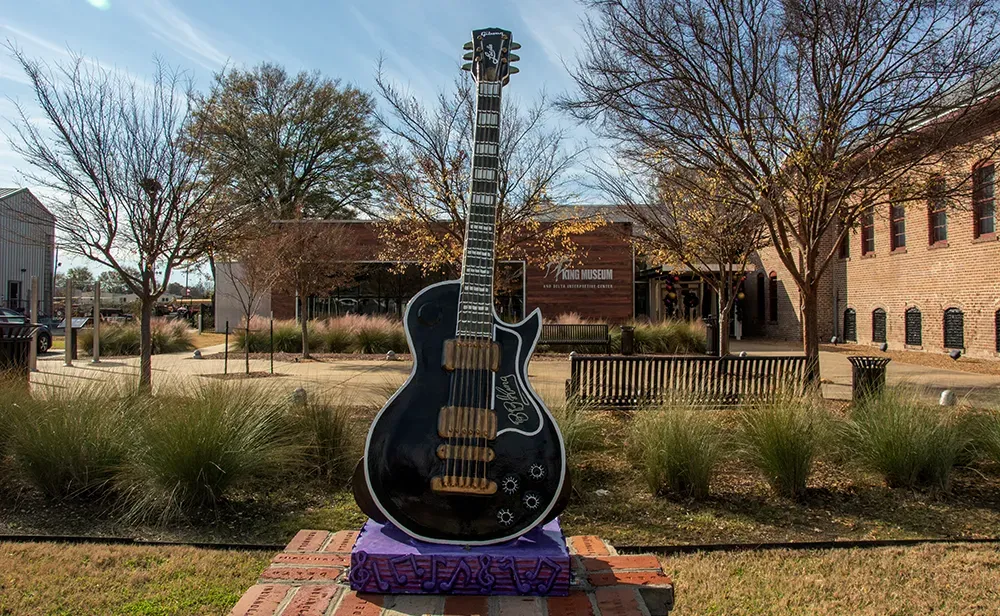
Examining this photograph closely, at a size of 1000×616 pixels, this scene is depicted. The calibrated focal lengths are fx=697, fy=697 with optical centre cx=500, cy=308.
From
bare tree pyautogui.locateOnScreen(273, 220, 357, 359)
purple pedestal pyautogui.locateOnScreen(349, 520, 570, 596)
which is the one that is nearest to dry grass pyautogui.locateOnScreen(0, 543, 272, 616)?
purple pedestal pyautogui.locateOnScreen(349, 520, 570, 596)

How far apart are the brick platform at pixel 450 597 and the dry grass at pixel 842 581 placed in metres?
0.64

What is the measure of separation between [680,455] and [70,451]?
4.29 metres

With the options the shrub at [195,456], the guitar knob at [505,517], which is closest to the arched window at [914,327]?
the shrub at [195,456]

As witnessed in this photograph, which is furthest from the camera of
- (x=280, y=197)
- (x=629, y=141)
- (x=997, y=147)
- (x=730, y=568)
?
(x=280, y=197)

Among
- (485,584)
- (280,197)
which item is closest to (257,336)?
(485,584)

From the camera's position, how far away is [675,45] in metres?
8.08

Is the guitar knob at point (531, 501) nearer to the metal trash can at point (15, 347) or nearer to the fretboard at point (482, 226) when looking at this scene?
the fretboard at point (482, 226)

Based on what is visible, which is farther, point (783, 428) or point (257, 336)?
point (257, 336)

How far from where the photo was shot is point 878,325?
66.8 feet

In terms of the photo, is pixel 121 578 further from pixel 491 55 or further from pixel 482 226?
pixel 491 55

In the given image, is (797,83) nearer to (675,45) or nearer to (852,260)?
(675,45)

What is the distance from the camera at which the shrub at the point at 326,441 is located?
5.40 metres

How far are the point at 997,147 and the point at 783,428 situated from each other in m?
4.77

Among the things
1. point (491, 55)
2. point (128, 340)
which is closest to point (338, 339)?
point (128, 340)
